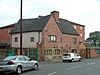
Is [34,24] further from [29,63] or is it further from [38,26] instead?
[29,63]

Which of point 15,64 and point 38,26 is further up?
point 38,26

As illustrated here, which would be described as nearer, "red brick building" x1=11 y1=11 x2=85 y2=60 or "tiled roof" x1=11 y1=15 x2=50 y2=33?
"red brick building" x1=11 y1=11 x2=85 y2=60

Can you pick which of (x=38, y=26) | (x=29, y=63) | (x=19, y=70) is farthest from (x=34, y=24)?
(x=19, y=70)

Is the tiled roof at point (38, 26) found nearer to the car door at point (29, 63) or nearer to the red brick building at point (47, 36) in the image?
the red brick building at point (47, 36)

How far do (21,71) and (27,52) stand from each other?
76.6 ft

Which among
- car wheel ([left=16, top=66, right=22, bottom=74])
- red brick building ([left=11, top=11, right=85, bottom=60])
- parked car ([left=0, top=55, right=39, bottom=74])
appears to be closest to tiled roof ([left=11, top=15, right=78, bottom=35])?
red brick building ([left=11, top=11, right=85, bottom=60])

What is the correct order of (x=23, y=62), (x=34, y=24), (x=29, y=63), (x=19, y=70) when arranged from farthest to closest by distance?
(x=34, y=24)
(x=29, y=63)
(x=23, y=62)
(x=19, y=70)

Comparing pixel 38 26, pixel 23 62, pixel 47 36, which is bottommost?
pixel 23 62

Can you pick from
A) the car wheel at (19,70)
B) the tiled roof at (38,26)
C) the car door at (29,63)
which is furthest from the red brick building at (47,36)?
the car wheel at (19,70)

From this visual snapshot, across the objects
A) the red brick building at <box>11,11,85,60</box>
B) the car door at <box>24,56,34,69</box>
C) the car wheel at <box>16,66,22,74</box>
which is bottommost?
the car wheel at <box>16,66,22,74</box>

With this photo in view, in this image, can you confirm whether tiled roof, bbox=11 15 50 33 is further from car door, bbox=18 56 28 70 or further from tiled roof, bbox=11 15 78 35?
car door, bbox=18 56 28 70

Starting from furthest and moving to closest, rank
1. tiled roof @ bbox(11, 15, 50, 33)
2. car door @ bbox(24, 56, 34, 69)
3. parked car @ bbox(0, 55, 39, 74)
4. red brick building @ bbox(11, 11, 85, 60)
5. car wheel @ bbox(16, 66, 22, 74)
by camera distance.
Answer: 1. tiled roof @ bbox(11, 15, 50, 33)
2. red brick building @ bbox(11, 11, 85, 60)
3. car door @ bbox(24, 56, 34, 69)
4. car wheel @ bbox(16, 66, 22, 74)
5. parked car @ bbox(0, 55, 39, 74)

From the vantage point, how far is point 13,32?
54.4 metres

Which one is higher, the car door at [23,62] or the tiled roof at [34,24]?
the tiled roof at [34,24]
